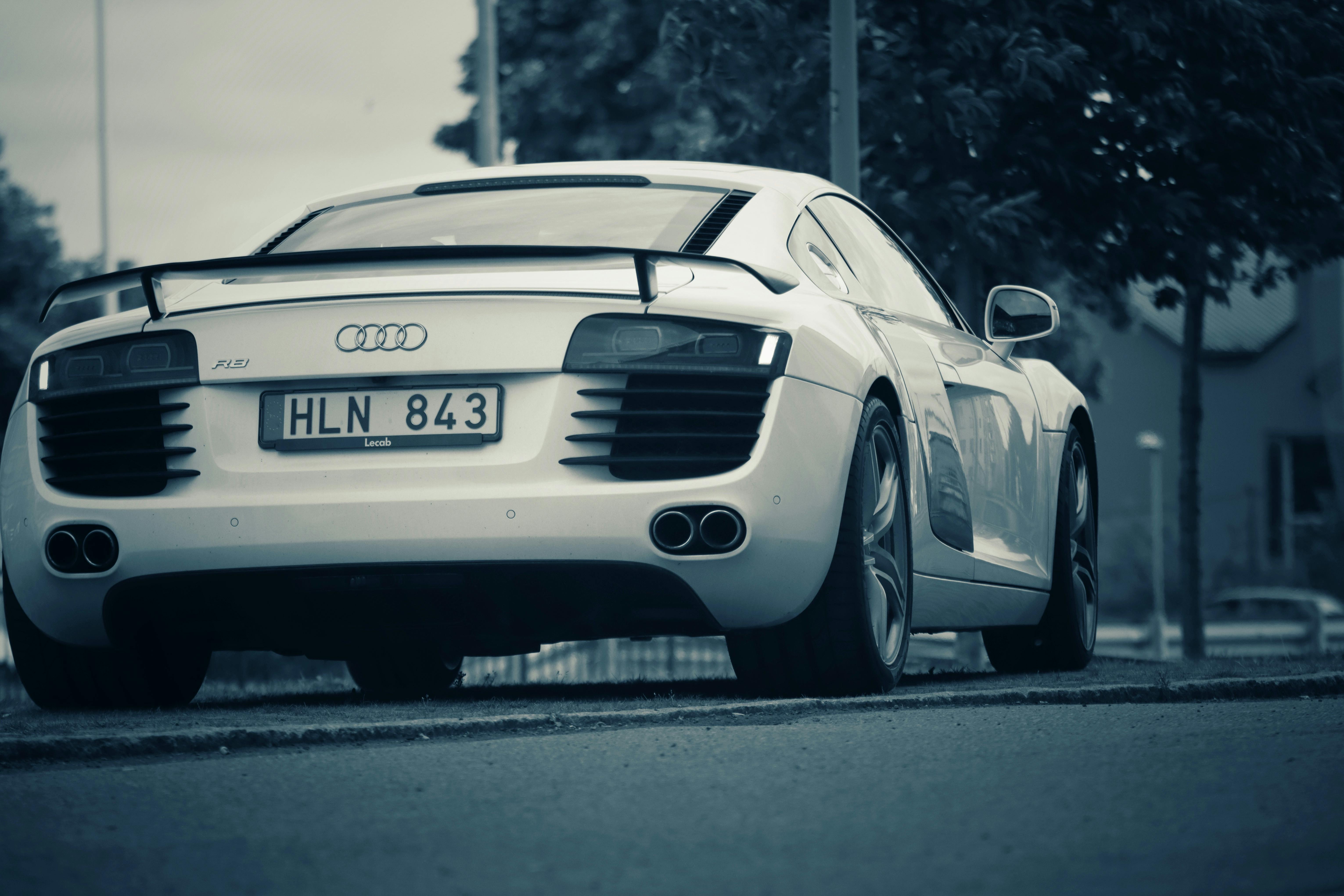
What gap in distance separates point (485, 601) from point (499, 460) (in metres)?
0.42

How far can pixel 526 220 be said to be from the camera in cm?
556

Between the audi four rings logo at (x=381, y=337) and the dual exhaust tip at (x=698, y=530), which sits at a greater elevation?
A: the audi four rings logo at (x=381, y=337)

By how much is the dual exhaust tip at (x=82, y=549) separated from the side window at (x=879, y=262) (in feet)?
7.09

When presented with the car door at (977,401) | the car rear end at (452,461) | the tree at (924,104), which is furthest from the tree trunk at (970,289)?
the car rear end at (452,461)

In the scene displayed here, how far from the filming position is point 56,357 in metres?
5.14

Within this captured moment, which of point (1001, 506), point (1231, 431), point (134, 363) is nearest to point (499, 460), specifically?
A: point (134, 363)

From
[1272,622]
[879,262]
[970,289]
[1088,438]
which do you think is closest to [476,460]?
[879,262]

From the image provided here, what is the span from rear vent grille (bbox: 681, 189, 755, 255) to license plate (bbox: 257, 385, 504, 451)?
2.35ft

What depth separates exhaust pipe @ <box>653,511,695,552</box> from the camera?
4637mm

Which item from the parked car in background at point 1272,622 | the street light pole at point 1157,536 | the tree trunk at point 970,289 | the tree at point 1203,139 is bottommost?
the parked car in background at point 1272,622

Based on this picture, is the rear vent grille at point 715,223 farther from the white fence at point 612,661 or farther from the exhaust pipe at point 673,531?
the white fence at point 612,661

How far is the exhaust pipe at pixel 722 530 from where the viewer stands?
4645mm

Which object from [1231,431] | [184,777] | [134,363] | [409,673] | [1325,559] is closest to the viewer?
[184,777]

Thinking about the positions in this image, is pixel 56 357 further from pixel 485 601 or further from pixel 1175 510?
pixel 1175 510
